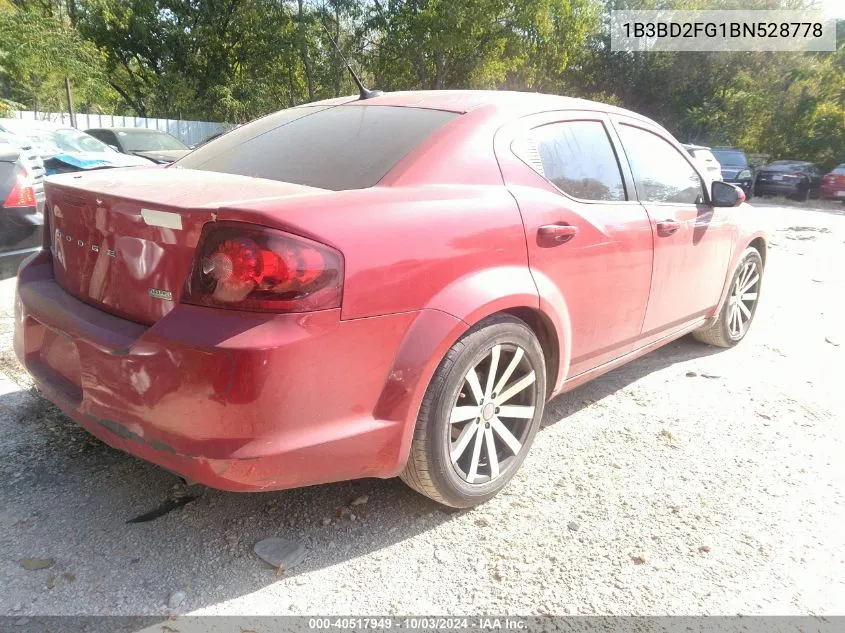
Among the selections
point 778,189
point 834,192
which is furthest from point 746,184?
point 834,192

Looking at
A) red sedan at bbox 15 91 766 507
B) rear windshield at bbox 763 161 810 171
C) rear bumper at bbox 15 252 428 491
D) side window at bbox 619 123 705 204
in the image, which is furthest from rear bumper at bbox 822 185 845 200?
rear bumper at bbox 15 252 428 491

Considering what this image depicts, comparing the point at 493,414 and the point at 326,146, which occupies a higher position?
the point at 326,146

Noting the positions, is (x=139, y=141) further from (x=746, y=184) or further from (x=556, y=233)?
(x=746, y=184)

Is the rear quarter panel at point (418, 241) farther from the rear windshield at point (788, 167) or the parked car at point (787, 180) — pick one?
the rear windshield at point (788, 167)

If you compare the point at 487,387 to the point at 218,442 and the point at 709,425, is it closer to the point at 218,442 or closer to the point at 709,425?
the point at 218,442

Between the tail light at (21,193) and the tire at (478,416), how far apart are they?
12.2ft

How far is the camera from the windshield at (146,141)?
42.9 feet

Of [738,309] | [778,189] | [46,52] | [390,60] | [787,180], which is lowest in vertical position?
[738,309]

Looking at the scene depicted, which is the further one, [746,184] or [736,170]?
[746,184]

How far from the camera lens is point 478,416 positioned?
2420 millimetres

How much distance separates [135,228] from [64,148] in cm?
946

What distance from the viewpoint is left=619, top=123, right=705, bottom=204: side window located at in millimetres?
3293

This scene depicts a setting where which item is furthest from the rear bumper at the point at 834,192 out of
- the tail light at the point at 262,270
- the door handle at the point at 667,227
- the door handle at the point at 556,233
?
the tail light at the point at 262,270

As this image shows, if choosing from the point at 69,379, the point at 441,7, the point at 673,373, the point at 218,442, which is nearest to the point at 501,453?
the point at 218,442
